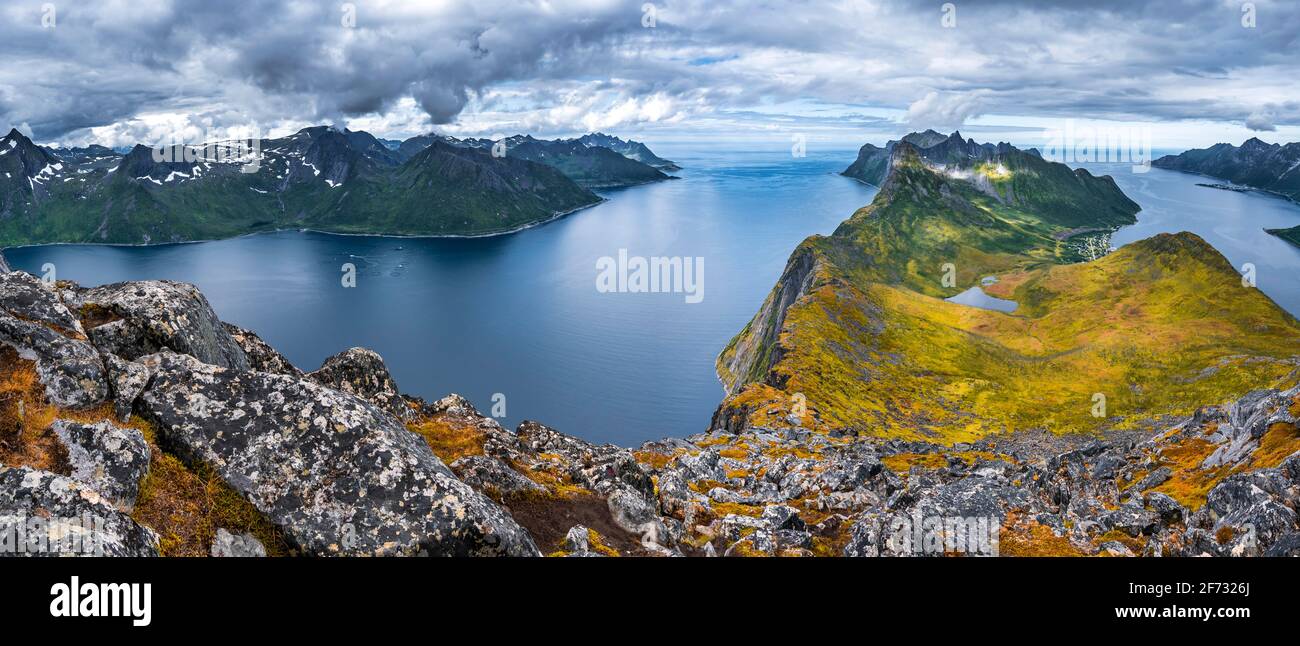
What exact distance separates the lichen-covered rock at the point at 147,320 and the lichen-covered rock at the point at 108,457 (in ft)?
21.0

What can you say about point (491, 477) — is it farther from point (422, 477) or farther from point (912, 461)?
point (912, 461)

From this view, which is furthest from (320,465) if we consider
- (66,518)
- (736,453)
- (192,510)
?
(736,453)

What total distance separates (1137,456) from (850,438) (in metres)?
46.9

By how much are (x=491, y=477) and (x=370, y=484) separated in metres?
7.51

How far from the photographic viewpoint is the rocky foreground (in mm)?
16234

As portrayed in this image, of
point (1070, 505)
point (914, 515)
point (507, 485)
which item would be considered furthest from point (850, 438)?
point (507, 485)

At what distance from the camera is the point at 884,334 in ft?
624

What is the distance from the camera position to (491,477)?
24875 mm

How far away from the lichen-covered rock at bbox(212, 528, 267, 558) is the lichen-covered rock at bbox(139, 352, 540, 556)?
0.68m

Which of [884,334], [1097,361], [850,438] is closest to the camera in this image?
[850,438]

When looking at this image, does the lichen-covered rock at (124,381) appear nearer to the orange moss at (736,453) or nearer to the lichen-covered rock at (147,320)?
the lichen-covered rock at (147,320)

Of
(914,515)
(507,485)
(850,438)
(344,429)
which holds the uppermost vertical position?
(344,429)
